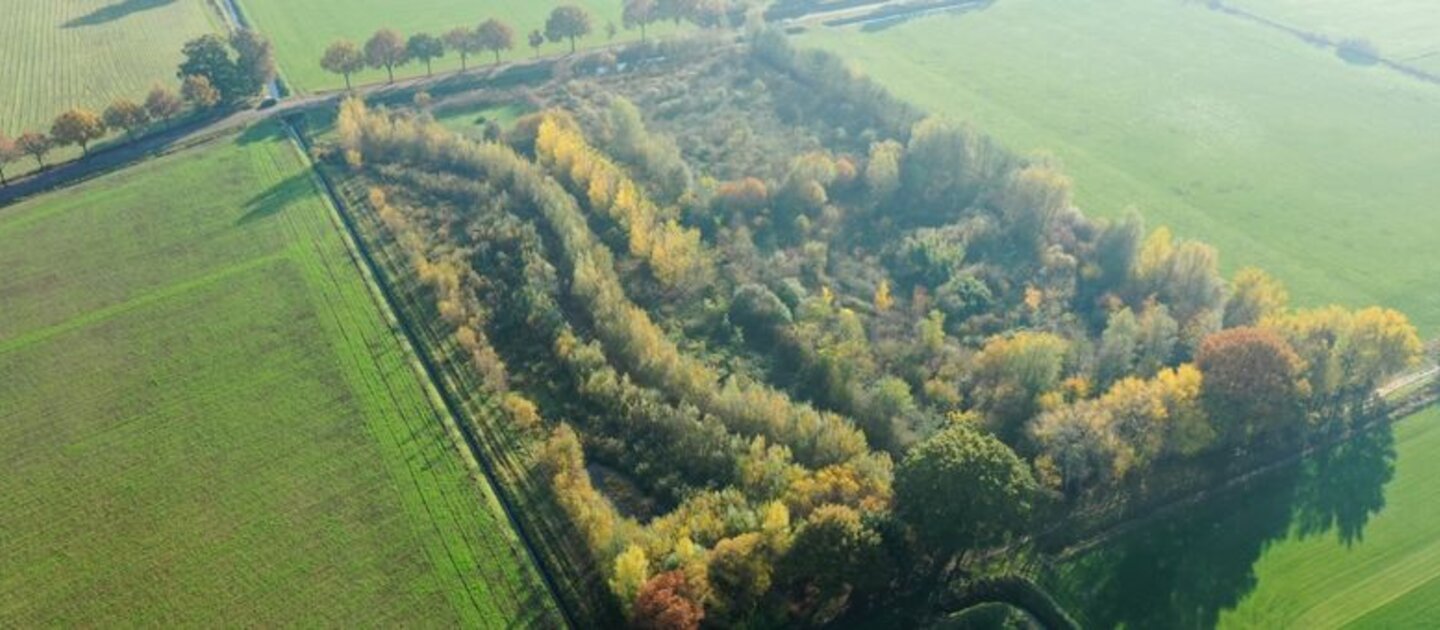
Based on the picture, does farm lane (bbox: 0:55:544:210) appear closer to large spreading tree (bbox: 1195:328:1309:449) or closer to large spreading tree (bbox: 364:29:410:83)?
large spreading tree (bbox: 364:29:410:83)

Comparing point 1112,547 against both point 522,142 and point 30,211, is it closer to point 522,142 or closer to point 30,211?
point 522,142

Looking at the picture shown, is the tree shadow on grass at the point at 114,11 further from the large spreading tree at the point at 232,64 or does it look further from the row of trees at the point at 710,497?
the row of trees at the point at 710,497

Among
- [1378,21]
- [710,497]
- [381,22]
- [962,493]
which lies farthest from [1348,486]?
[381,22]

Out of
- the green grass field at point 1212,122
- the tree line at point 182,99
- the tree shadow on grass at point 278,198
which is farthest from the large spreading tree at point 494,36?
the green grass field at point 1212,122

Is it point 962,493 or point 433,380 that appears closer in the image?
point 962,493

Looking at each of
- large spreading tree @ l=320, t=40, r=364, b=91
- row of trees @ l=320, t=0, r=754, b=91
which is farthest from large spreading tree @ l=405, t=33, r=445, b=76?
large spreading tree @ l=320, t=40, r=364, b=91

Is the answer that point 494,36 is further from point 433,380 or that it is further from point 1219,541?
point 1219,541

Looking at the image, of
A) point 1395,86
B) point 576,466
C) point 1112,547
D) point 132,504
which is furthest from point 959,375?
point 1395,86
